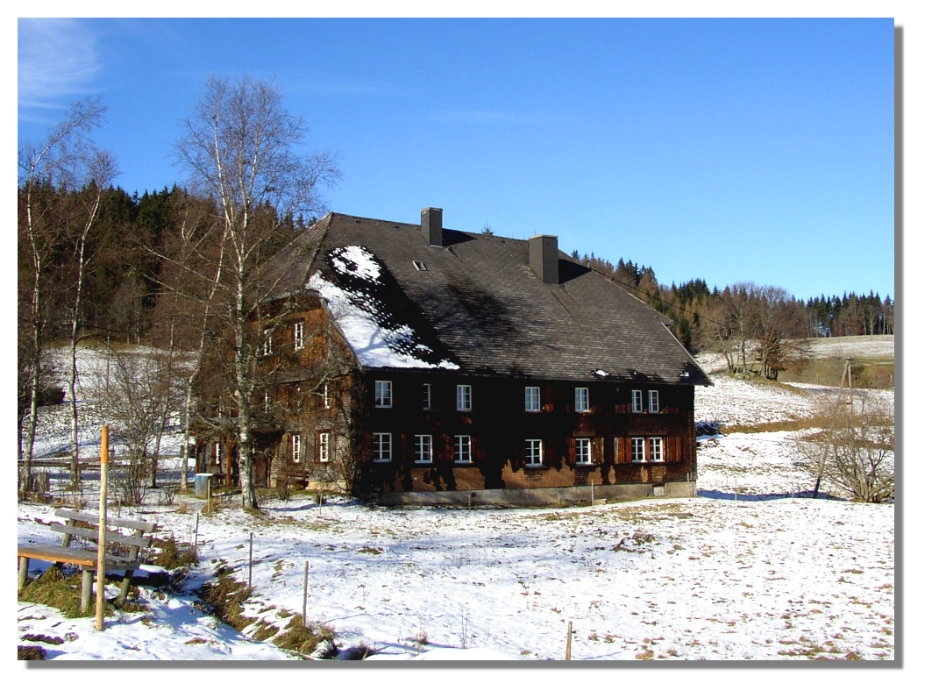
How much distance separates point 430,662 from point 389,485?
19069mm

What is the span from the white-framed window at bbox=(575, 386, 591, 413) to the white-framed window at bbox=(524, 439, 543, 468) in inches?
85.5

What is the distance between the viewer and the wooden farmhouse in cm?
2786

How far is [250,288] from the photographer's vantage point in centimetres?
2370

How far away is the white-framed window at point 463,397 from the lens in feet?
99.1

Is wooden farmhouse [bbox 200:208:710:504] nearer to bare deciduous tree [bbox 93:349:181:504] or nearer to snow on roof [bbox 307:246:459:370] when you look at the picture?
snow on roof [bbox 307:246:459:370]

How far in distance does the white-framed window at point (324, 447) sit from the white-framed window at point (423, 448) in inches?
118

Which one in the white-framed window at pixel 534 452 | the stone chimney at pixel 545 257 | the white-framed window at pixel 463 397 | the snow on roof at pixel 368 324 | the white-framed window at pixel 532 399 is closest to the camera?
the snow on roof at pixel 368 324

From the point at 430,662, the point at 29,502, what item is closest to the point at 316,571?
the point at 430,662

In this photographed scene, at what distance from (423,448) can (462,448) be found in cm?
156

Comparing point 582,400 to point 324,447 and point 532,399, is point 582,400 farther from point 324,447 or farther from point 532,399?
point 324,447

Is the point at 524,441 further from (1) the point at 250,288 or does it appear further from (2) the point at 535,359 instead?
(1) the point at 250,288

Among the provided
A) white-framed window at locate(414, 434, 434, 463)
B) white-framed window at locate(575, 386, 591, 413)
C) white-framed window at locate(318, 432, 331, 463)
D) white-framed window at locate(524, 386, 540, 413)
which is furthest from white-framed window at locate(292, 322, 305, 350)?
white-framed window at locate(575, 386, 591, 413)

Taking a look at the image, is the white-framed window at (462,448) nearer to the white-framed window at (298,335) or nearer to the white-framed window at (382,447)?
the white-framed window at (382,447)

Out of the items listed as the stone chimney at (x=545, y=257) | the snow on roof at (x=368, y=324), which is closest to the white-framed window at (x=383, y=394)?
the snow on roof at (x=368, y=324)
